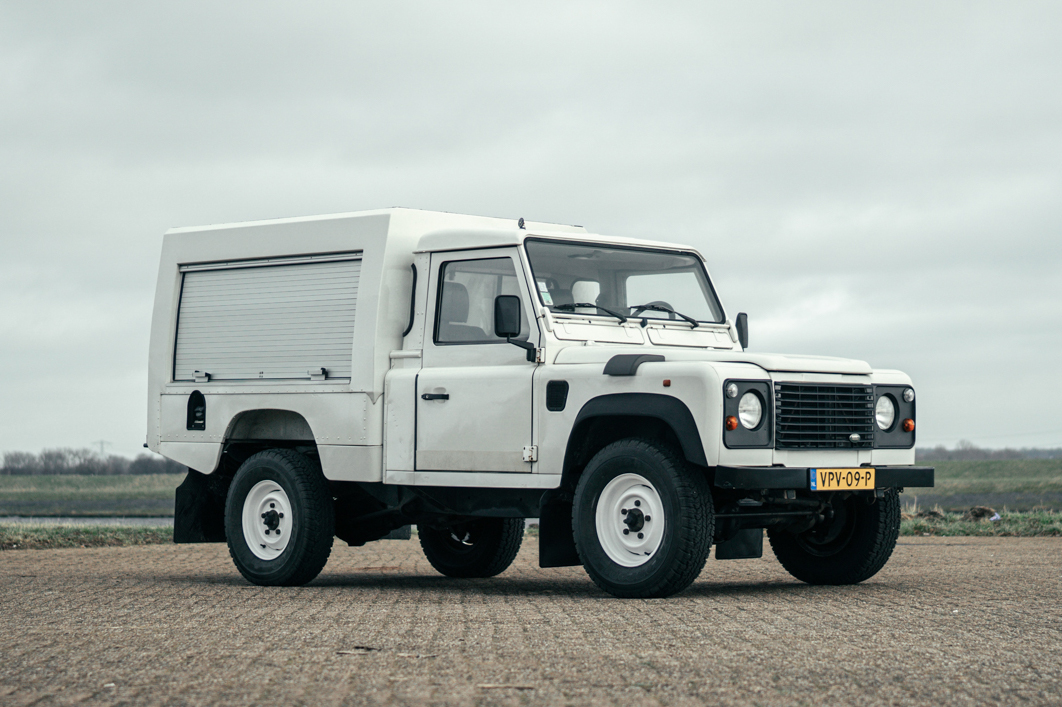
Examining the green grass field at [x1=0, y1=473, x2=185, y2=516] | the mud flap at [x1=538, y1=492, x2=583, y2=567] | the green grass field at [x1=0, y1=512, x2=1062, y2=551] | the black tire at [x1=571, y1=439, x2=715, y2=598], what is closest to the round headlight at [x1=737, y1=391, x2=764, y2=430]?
the black tire at [x1=571, y1=439, x2=715, y2=598]

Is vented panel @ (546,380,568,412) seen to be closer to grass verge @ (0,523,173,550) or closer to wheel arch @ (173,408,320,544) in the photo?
wheel arch @ (173,408,320,544)

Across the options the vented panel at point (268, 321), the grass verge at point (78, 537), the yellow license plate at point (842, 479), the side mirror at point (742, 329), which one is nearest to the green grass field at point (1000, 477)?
the grass verge at point (78, 537)

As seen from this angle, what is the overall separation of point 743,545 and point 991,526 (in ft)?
33.8

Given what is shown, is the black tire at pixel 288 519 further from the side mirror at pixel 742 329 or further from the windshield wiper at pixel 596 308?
the side mirror at pixel 742 329

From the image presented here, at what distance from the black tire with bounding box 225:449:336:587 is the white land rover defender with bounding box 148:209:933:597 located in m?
0.02

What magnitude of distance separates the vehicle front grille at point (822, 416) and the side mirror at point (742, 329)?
1595 mm

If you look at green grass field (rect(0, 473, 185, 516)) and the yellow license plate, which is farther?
green grass field (rect(0, 473, 185, 516))

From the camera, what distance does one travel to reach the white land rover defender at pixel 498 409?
952 centimetres

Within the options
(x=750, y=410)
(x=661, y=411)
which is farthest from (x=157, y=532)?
(x=750, y=410)

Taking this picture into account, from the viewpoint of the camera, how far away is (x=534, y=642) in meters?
7.24

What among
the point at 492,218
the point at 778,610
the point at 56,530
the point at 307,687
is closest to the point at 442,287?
the point at 492,218

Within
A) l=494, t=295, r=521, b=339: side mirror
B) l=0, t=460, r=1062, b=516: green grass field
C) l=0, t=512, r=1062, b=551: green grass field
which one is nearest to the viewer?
l=494, t=295, r=521, b=339: side mirror

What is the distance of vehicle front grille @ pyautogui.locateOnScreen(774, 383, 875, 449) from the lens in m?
9.62

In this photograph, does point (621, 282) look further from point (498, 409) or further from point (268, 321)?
point (268, 321)
